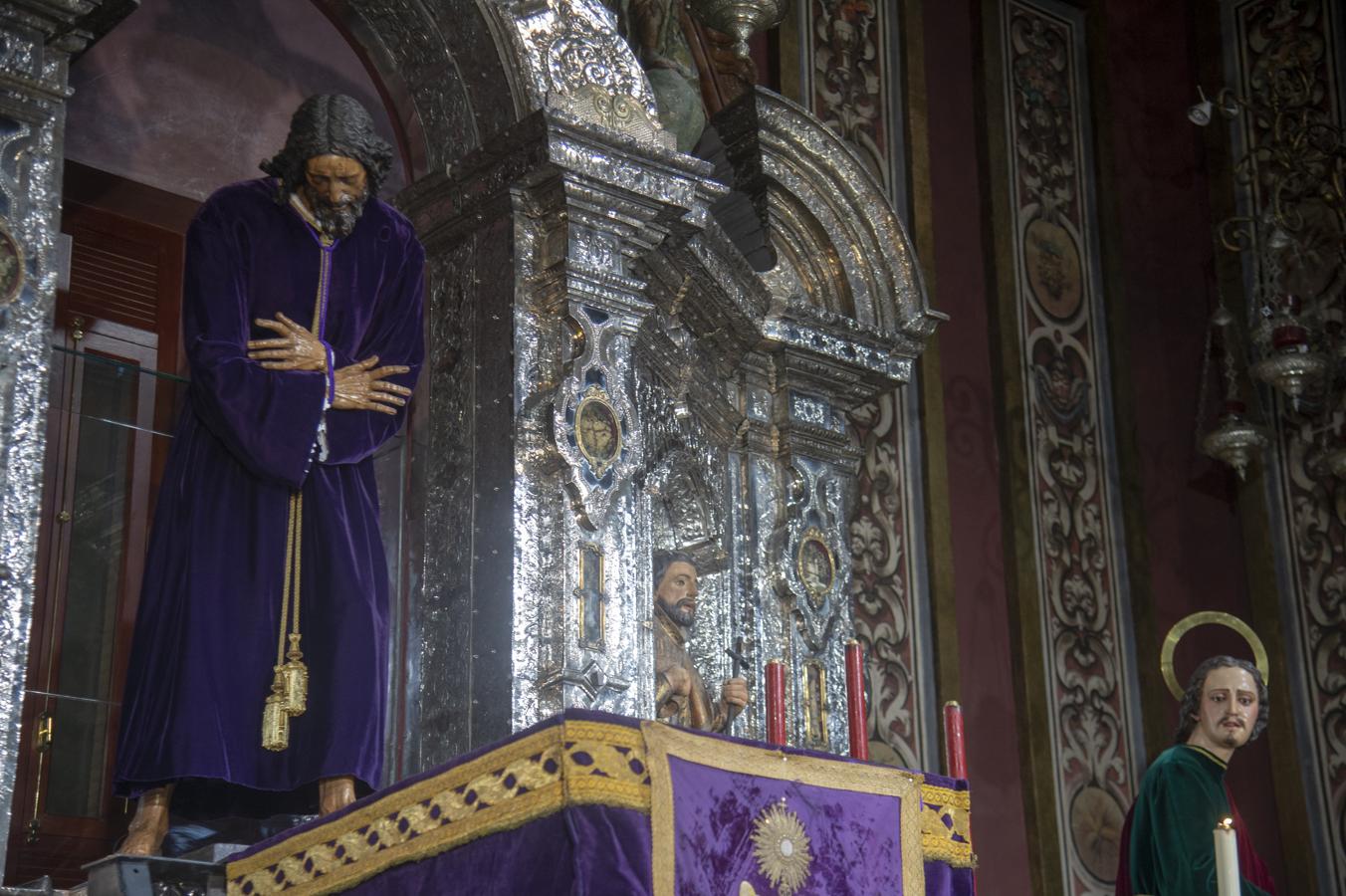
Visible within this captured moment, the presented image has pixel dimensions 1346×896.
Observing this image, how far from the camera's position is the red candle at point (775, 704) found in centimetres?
397

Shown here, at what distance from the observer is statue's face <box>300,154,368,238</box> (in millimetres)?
4738

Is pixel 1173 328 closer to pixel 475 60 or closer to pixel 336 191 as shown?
pixel 475 60

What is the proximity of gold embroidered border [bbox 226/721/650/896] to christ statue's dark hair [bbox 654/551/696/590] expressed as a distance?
1.54 m

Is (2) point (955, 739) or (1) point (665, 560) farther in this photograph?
(1) point (665, 560)

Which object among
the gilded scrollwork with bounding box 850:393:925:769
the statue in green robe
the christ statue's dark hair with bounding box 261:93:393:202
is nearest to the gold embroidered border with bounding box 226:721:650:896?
the christ statue's dark hair with bounding box 261:93:393:202

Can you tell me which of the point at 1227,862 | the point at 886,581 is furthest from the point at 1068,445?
the point at 1227,862

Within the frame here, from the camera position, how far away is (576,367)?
4.89 metres

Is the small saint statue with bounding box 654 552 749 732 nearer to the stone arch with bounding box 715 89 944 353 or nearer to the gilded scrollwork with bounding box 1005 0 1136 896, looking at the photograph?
the stone arch with bounding box 715 89 944 353

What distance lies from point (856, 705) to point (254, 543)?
1.33m

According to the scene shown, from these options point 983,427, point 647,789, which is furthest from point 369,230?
point 983,427

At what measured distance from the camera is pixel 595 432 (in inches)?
192

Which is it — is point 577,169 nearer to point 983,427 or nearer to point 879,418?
point 879,418

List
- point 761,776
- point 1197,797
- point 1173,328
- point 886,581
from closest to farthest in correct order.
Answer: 1. point 761,776
2. point 1197,797
3. point 886,581
4. point 1173,328

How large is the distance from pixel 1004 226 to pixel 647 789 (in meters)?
4.46
